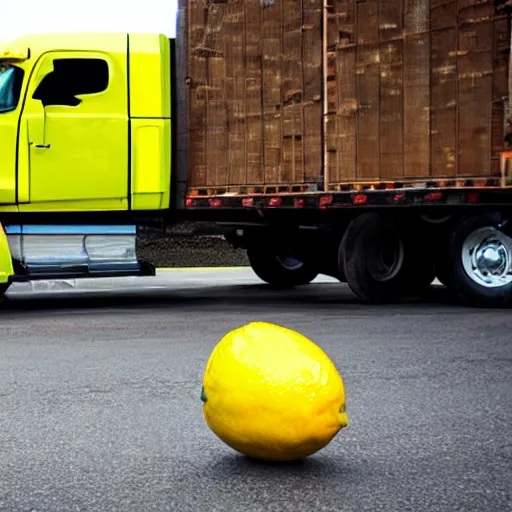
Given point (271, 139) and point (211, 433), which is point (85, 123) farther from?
point (211, 433)

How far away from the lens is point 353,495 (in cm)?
381

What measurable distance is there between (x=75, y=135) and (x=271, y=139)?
2.11 m

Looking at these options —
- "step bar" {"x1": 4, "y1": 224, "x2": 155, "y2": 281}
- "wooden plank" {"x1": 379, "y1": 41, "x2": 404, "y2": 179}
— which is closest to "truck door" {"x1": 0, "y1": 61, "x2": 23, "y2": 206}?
"step bar" {"x1": 4, "y1": 224, "x2": 155, "y2": 281}

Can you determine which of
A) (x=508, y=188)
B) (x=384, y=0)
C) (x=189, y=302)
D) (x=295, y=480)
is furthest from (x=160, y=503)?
(x=189, y=302)

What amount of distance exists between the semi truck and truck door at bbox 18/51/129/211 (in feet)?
0.05

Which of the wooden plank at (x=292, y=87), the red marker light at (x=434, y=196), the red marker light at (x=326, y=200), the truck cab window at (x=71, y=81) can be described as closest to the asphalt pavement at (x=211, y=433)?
the red marker light at (x=434, y=196)

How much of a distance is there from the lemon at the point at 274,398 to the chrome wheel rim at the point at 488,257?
6.55m

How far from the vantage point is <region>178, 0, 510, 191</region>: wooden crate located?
399 inches

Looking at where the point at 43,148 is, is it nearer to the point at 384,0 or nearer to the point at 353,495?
the point at 384,0

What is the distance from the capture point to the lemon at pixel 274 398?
13.0 feet

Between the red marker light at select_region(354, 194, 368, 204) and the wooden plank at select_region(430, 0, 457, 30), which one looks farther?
the red marker light at select_region(354, 194, 368, 204)

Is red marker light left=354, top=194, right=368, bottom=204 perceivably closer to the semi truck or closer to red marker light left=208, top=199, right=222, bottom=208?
the semi truck

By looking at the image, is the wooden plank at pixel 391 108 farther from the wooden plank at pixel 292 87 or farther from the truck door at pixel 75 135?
the truck door at pixel 75 135

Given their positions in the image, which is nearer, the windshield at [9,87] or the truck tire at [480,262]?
the truck tire at [480,262]
